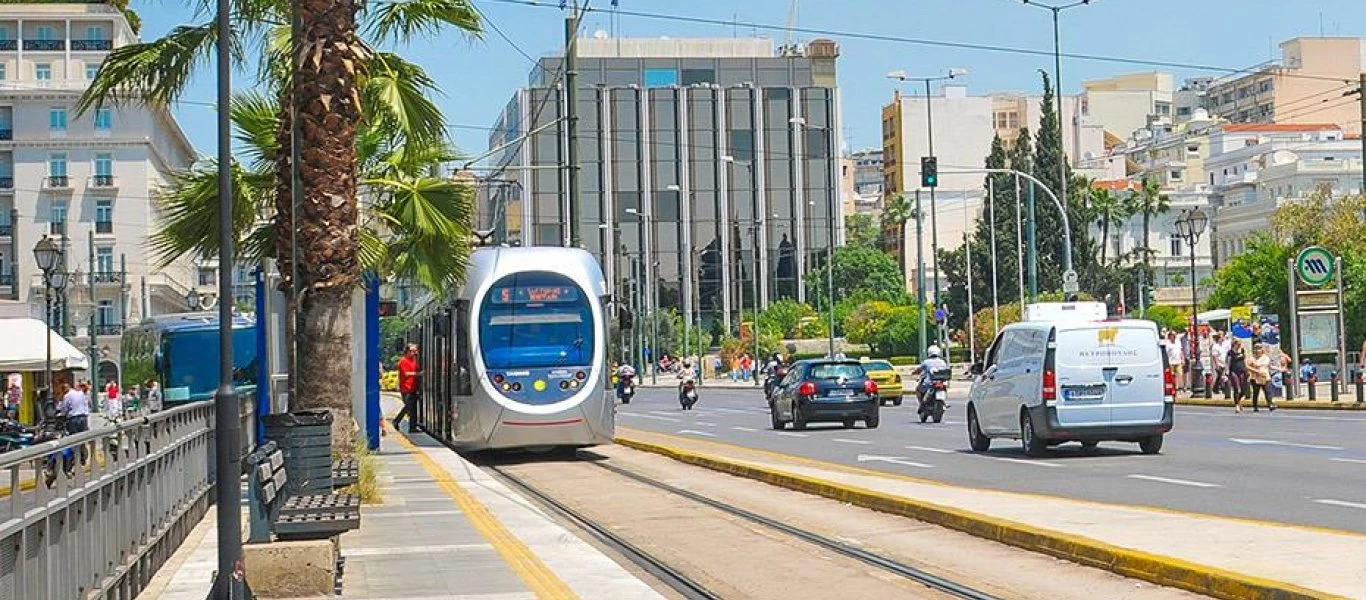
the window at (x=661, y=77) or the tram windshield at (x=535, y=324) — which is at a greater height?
the window at (x=661, y=77)

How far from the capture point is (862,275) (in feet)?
466

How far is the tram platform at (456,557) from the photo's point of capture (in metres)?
12.9

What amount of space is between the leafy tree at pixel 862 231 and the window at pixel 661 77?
Result: 36.4 m

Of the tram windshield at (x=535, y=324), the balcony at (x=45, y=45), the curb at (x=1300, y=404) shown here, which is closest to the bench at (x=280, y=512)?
the tram windshield at (x=535, y=324)

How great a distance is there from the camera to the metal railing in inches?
332

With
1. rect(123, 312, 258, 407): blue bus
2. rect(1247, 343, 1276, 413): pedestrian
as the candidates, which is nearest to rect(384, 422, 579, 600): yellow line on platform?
rect(123, 312, 258, 407): blue bus

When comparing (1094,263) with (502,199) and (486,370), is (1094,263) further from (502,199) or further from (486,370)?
(486,370)

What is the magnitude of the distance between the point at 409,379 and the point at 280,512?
3142 cm

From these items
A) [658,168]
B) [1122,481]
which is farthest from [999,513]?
[658,168]

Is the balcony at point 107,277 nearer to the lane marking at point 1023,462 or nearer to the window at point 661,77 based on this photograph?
the lane marking at point 1023,462

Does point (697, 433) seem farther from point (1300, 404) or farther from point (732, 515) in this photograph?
point (732, 515)

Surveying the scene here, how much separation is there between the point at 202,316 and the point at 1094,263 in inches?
3523

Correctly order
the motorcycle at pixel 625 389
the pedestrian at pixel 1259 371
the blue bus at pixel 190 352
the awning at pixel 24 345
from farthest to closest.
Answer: the motorcycle at pixel 625 389 < the pedestrian at pixel 1259 371 < the blue bus at pixel 190 352 < the awning at pixel 24 345

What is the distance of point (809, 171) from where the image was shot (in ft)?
444
